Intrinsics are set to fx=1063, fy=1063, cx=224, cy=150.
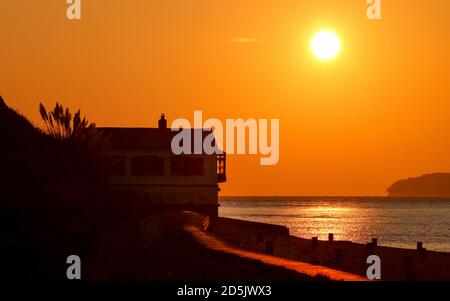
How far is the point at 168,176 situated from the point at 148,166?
144 centimetres

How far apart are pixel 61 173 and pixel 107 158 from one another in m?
→ 18.2

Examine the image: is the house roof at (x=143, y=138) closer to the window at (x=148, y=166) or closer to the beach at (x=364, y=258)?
the window at (x=148, y=166)

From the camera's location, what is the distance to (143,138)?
227ft

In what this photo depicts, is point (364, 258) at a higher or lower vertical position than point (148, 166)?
lower

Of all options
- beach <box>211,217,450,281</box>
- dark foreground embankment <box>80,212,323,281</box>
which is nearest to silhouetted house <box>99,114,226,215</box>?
beach <box>211,217,450,281</box>

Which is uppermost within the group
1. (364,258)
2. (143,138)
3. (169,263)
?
(143,138)

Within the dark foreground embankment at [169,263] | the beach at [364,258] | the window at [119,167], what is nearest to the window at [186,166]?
the window at [119,167]

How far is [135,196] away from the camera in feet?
203

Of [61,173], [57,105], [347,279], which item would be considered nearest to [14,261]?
[347,279]

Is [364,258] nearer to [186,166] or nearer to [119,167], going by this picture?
[186,166]

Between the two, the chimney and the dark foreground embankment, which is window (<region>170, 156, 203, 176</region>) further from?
the dark foreground embankment

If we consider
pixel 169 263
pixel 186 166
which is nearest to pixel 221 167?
pixel 186 166

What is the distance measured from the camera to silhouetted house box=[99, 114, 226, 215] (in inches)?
2630

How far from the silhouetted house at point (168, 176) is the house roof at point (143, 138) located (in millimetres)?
64
